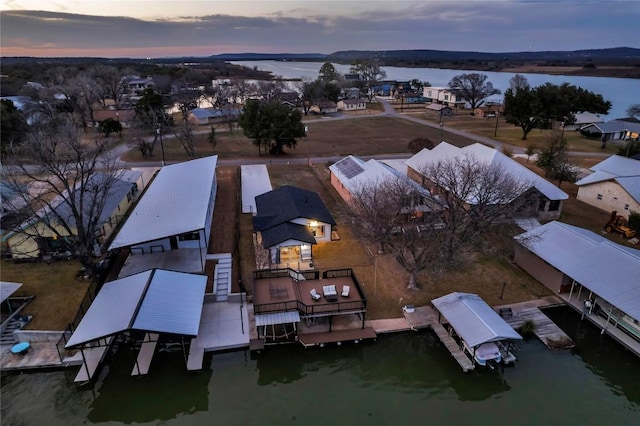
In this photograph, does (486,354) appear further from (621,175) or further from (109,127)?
(109,127)

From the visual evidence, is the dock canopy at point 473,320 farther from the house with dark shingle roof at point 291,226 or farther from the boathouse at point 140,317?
the boathouse at point 140,317

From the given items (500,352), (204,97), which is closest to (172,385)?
(500,352)

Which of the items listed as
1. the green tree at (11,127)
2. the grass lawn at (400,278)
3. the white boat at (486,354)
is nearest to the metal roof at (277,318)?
the grass lawn at (400,278)

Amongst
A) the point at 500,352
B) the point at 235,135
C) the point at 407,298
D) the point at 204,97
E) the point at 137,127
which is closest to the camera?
the point at 500,352

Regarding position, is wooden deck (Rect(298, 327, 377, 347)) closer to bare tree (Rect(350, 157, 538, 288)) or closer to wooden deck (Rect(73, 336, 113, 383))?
bare tree (Rect(350, 157, 538, 288))

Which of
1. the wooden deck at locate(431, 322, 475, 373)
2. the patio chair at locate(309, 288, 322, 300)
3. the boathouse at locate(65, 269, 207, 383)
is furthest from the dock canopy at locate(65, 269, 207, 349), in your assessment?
the wooden deck at locate(431, 322, 475, 373)

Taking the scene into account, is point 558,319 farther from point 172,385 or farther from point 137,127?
point 137,127
